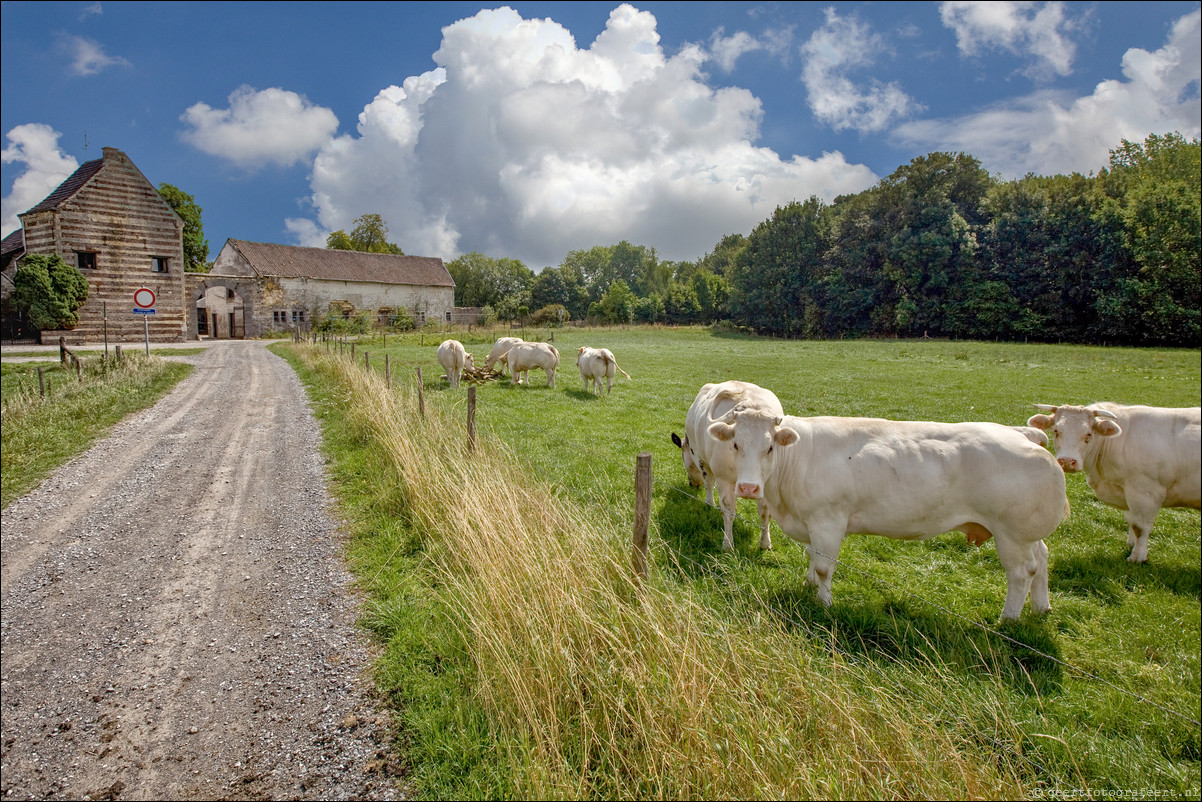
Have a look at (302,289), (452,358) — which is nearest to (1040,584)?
(452,358)

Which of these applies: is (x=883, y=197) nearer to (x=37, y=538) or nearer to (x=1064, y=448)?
(x=1064, y=448)

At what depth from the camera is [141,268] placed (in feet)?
114

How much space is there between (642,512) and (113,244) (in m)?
41.8

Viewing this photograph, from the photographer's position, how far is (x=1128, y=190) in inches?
75.7

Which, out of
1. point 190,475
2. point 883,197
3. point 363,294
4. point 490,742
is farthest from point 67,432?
point 363,294

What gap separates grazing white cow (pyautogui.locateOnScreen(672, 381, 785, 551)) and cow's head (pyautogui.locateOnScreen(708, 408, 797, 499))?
13.3 inches

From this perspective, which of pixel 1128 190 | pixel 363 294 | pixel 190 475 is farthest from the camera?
pixel 363 294

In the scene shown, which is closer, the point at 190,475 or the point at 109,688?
the point at 109,688

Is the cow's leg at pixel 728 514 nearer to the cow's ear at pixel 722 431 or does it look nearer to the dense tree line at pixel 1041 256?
the cow's ear at pixel 722 431

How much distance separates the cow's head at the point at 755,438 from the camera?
4508 mm

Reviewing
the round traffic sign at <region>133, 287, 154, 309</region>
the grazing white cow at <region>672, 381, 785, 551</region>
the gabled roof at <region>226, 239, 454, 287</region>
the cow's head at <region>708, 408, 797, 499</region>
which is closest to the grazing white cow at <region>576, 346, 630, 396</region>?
the grazing white cow at <region>672, 381, 785, 551</region>

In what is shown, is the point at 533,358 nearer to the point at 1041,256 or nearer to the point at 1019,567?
the point at 1019,567

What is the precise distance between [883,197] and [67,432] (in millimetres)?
15724

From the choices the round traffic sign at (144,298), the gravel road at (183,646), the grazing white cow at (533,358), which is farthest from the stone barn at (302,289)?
the gravel road at (183,646)
